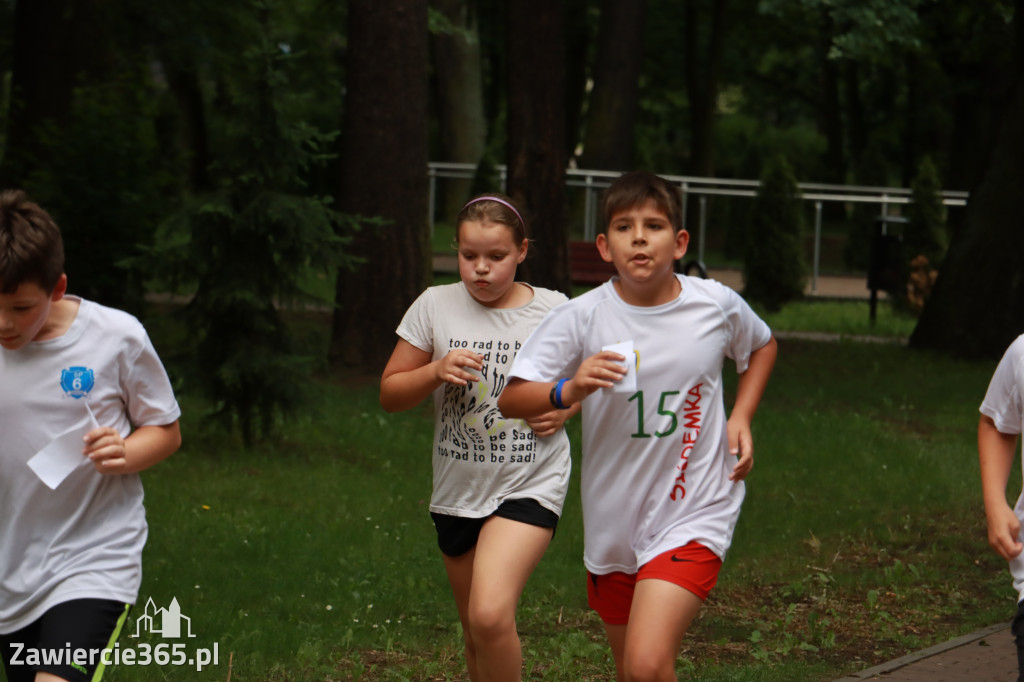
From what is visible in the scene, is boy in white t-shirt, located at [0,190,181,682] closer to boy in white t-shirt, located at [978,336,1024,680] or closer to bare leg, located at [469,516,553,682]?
bare leg, located at [469,516,553,682]

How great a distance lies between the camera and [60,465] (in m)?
3.61

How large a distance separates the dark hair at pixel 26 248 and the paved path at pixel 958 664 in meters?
4.11

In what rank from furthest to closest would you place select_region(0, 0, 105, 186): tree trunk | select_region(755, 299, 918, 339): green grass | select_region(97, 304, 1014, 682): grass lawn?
select_region(755, 299, 918, 339): green grass, select_region(0, 0, 105, 186): tree trunk, select_region(97, 304, 1014, 682): grass lawn

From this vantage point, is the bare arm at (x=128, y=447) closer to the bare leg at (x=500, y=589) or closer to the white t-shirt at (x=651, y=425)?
the white t-shirt at (x=651, y=425)

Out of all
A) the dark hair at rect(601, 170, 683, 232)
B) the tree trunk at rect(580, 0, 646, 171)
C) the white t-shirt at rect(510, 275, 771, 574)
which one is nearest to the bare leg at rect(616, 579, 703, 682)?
the white t-shirt at rect(510, 275, 771, 574)

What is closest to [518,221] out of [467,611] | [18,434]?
[467,611]

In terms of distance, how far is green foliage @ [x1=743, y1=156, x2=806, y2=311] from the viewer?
24.2 m

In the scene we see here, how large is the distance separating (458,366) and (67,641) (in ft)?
5.26

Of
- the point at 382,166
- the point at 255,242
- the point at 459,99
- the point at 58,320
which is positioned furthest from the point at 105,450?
the point at 459,99

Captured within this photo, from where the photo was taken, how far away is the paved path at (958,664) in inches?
245

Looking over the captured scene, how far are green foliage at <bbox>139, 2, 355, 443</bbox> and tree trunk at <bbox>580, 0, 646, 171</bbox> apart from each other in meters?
19.0

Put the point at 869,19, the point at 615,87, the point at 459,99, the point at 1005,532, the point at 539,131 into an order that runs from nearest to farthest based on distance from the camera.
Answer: the point at 1005,532
the point at 869,19
the point at 539,131
the point at 615,87
the point at 459,99

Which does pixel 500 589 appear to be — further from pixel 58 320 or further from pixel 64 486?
pixel 58 320

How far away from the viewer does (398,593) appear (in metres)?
7.33
